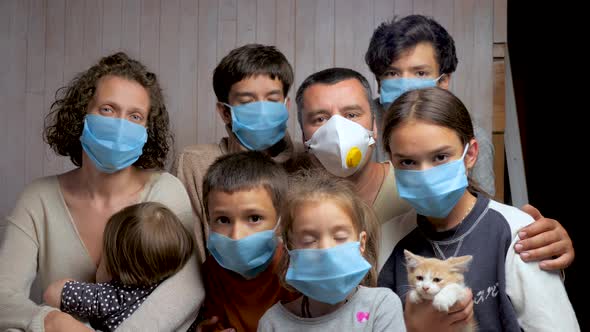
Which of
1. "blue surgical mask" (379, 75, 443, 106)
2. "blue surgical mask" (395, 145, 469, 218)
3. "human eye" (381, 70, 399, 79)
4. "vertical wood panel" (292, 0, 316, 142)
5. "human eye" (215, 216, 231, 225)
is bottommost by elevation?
"human eye" (215, 216, 231, 225)

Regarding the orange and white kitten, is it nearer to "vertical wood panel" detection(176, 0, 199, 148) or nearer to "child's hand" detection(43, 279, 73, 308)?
"child's hand" detection(43, 279, 73, 308)

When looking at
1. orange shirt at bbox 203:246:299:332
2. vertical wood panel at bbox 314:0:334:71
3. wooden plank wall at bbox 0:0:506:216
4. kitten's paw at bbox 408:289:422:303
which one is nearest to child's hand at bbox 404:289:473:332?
kitten's paw at bbox 408:289:422:303

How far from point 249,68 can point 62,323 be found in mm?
1173

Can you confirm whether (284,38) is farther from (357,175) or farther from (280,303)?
(280,303)

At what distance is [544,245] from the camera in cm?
208

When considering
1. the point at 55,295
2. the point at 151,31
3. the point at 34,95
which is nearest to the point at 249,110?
the point at 55,295

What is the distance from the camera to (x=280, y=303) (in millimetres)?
Result: 2076

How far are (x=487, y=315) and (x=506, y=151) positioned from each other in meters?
2.12

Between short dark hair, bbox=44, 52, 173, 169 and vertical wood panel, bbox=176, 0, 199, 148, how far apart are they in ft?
3.12

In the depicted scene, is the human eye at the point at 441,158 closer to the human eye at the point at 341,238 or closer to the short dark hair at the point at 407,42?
the human eye at the point at 341,238

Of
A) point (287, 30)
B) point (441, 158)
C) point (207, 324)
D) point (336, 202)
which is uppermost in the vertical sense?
point (287, 30)

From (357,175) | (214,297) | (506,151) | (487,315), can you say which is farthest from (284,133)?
(506,151)

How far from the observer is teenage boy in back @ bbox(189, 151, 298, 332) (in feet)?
7.29

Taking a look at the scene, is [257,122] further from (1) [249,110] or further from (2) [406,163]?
(2) [406,163]
